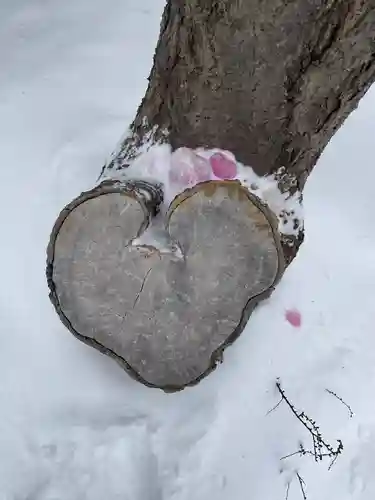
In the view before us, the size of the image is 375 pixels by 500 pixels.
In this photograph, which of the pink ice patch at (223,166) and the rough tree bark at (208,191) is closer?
the rough tree bark at (208,191)

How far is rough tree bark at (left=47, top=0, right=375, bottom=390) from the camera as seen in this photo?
3.34ft

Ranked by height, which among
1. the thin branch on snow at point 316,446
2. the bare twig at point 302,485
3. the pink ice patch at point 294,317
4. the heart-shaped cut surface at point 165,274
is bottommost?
the bare twig at point 302,485

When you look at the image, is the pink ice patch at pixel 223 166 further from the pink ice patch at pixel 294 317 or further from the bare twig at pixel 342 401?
the bare twig at pixel 342 401

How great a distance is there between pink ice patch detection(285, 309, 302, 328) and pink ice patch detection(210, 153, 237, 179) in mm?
400

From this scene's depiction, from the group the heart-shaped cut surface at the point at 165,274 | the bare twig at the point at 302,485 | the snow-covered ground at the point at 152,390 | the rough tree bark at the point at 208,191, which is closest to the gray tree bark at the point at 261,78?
the rough tree bark at the point at 208,191

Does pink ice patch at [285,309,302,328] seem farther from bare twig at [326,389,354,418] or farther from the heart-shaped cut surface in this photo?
the heart-shaped cut surface

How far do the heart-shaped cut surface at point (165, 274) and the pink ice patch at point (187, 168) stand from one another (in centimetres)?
12

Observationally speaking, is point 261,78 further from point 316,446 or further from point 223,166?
point 316,446

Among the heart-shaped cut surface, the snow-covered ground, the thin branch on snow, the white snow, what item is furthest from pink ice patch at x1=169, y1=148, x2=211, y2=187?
the thin branch on snow

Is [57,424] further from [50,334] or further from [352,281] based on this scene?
[352,281]

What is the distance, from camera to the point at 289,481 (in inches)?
53.2

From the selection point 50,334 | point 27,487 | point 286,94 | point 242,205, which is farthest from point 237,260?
→ point 27,487

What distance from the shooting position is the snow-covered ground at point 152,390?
Answer: 131cm

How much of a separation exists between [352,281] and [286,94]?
611 mm
